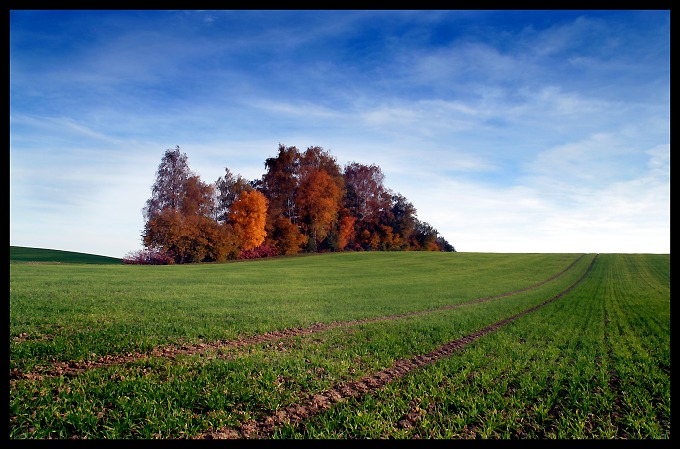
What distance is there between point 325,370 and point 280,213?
59.8 metres

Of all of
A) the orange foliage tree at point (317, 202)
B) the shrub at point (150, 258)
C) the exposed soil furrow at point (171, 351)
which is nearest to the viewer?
the exposed soil furrow at point (171, 351)

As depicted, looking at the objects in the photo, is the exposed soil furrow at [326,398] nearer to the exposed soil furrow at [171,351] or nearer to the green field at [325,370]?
the green field at [325,370]

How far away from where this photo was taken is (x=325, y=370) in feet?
30.2

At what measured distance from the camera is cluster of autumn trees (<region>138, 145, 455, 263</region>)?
184 feet

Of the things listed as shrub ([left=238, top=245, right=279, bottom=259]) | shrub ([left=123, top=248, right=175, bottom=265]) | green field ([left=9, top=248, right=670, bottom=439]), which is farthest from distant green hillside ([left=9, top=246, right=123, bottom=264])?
green field ([left=9, top=248, right=670, bottom=439])

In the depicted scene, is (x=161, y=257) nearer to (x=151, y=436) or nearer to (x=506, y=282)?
(x=506, y=282)

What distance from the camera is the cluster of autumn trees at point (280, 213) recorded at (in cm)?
5619

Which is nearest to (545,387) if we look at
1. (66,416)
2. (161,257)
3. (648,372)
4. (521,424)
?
(521,424)

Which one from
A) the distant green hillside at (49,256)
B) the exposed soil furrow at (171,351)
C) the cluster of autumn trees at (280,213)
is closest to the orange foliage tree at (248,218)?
the cluster of autumn trees at (280,213)

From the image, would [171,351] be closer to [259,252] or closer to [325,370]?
[325,370]

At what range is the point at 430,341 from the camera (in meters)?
12.7

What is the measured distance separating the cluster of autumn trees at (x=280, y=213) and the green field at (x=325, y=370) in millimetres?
34844

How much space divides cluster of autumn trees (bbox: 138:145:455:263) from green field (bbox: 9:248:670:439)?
3484 cm
